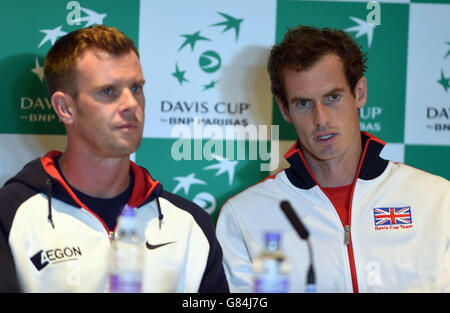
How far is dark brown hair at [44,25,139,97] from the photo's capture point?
6.14 feet

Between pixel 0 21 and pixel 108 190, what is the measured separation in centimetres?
112

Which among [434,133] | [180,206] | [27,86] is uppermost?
[27,86]

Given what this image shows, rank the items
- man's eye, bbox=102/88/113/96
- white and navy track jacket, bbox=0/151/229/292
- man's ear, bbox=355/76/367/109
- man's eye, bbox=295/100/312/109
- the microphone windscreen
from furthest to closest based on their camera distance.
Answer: man's ear, bbox=355/76/367/109, man's eye, bbox=295/100/312/109, man's eye, bbox=102/88/113/96, white and navy track jacket, bbox=0/151/229/292, the microphone windscreen

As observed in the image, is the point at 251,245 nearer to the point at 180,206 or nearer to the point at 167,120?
the point at 180,206

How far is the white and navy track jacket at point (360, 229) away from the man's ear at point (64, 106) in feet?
2.47

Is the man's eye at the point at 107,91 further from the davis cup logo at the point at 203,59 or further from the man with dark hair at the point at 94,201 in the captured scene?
the davis cup logo at the point at 203,59

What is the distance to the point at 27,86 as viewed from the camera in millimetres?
2488

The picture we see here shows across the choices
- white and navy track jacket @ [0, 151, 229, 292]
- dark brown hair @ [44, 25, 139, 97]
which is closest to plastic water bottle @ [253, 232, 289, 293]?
white and navy track jacket @ [0, 151, 229, 292]

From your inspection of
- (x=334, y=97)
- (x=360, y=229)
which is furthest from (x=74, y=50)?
(x=360, y=229)

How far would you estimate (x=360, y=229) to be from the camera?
2.10 m

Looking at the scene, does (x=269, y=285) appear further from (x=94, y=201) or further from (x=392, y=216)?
(x=392, y=216)

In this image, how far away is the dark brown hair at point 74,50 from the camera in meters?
1.87

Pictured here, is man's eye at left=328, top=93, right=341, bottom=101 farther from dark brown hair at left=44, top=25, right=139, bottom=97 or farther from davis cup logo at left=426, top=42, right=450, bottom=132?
dark brown hair at left=44, top=25, right=139, bottom=97
